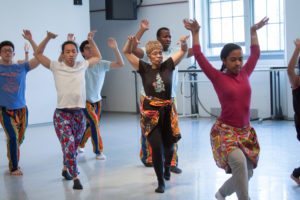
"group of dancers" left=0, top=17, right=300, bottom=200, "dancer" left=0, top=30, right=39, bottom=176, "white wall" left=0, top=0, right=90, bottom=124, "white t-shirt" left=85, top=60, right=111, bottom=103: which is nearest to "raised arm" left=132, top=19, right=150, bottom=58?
"group of dancers" left=0, top=17, right=300, bottom=200

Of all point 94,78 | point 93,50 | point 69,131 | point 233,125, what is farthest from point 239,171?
point 94,78

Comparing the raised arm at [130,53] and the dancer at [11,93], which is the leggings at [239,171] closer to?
the raised arm at [130,53]

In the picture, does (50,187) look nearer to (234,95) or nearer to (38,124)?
(234,95)

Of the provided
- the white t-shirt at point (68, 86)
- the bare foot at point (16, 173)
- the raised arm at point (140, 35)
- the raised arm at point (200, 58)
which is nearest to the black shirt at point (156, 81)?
the raised arm at point (140, 35)

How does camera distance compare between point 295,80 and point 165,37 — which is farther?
point 165,37

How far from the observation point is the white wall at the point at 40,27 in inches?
362

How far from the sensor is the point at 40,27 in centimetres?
962

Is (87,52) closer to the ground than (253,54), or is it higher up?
higher up

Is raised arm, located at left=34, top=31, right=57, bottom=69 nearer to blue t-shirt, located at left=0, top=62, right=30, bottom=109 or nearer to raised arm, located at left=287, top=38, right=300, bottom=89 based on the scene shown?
blue t-shirt, located at left=0, top=62, right=30, bottom=109

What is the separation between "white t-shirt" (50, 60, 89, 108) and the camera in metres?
4.61

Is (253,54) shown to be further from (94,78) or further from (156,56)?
(94,78)

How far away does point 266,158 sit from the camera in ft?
18.8

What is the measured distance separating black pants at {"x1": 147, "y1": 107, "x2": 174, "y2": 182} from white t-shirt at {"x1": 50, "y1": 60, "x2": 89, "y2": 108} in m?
0.73

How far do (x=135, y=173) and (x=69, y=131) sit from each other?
0.99 meters
